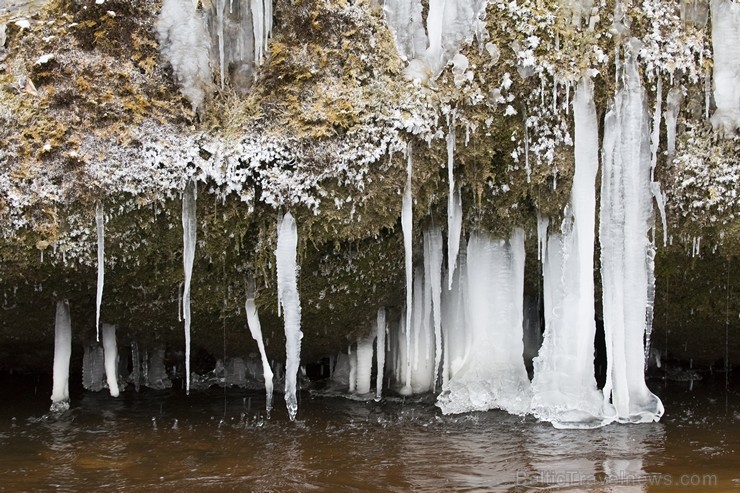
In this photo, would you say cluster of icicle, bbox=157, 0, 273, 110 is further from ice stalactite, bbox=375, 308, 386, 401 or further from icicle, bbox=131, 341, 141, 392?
icicle, bbox=131, 341, 141, 392

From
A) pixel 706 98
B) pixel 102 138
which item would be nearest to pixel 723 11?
pixel 706 98

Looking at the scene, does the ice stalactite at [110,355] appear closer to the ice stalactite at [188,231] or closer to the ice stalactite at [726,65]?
the ice stalactite at [188,231]

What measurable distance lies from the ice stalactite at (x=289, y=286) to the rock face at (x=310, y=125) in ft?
0.39

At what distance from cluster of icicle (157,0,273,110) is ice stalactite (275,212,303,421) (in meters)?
1.49

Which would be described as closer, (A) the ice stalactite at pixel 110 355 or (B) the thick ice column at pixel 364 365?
(A) the ice stalactite at pixel 110 355

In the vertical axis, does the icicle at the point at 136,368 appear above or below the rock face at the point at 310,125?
below

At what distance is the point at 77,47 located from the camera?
7.80 metres

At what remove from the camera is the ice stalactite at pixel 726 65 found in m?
7.98

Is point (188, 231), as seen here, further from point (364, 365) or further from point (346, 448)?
point (364, 365)

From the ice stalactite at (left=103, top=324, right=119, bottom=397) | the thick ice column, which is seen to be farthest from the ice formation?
the thick ice column

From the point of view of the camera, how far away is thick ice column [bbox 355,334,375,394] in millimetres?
9617

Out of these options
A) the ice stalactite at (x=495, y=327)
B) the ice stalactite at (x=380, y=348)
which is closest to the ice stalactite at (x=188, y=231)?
the ice stalactite at (x=380, y=348)

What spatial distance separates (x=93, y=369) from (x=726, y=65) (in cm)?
799

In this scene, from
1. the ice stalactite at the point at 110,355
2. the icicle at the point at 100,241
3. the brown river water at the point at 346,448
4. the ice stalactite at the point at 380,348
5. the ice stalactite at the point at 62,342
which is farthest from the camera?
the ice stalactite at the point at 380,348
